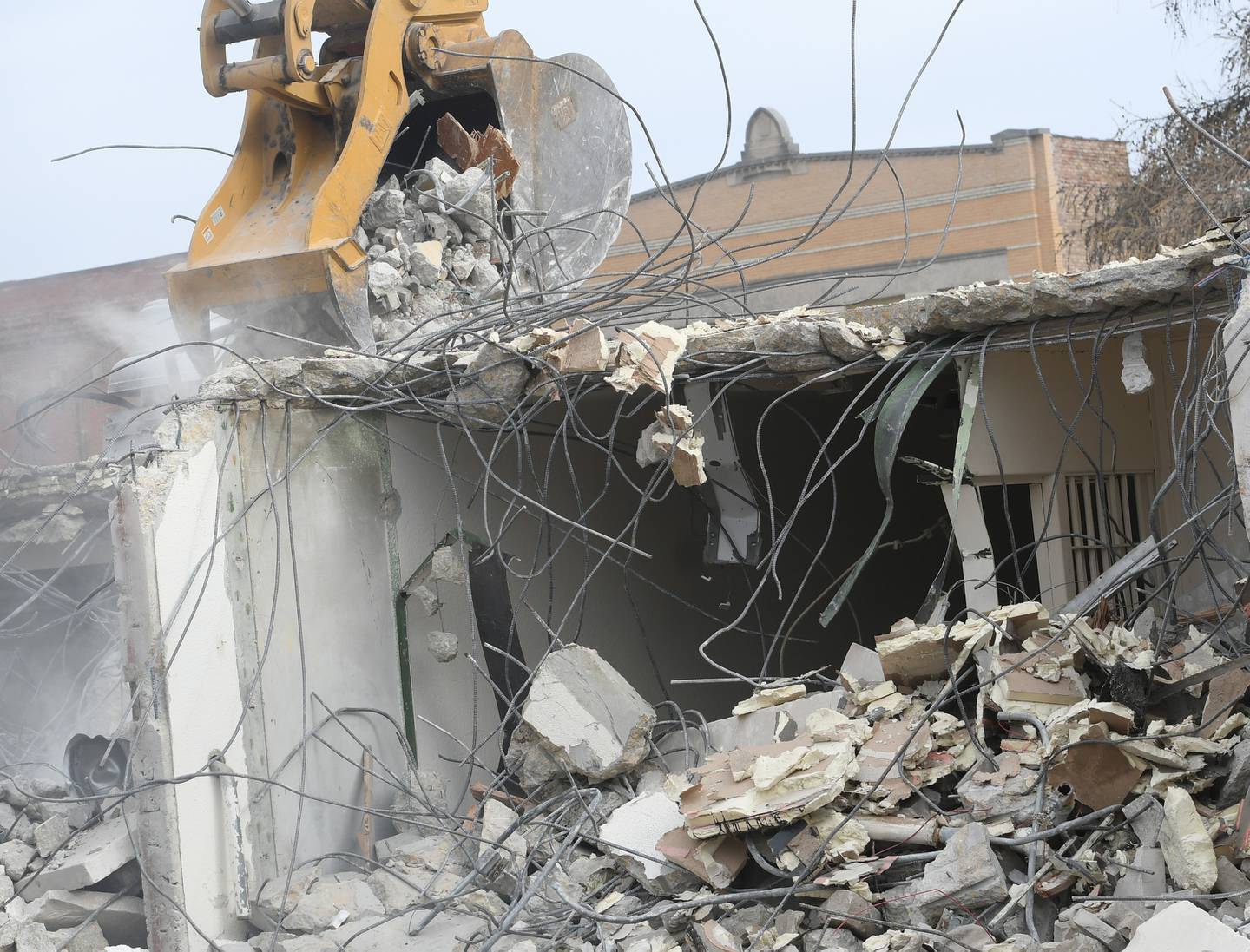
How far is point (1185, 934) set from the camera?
3215mm

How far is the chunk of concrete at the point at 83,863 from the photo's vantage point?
5.37m

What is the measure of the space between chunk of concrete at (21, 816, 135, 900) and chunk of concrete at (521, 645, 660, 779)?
75.7 inches

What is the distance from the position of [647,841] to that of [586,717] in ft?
2.91

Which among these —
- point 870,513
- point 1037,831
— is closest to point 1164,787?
point 1037,831

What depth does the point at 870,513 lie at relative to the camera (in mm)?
9953

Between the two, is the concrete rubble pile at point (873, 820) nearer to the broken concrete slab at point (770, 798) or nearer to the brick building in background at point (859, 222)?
the broken concrete slab at point (770, 798)

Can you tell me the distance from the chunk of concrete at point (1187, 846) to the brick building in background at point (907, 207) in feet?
53.3

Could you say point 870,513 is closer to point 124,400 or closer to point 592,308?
point 592,308

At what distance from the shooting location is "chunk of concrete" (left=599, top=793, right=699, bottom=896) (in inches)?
189

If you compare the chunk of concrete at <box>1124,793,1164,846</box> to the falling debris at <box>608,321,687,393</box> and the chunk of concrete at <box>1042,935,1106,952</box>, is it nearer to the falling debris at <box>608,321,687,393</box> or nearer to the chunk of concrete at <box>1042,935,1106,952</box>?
the chunk of concrete at <box>1042,935,1106,952</box>

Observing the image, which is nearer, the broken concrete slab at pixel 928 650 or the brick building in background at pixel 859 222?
the broken concrete slab at pixel 928 650

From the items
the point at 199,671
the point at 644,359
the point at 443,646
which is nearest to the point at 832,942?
the point at 644,359

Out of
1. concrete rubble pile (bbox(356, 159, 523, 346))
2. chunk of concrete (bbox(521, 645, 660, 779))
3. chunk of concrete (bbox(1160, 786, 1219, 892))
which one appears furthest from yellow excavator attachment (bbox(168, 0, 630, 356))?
chunk of concrete (bbox(1160, 786, 1219, 892))

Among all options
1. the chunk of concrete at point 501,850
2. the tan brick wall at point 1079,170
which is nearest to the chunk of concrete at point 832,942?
the chunk of concrete at point 501,850
